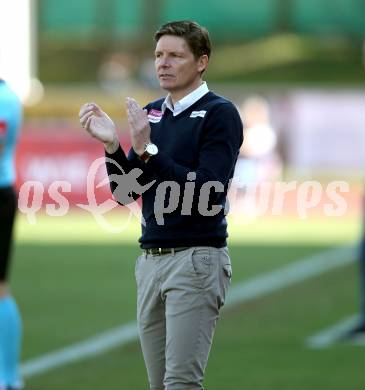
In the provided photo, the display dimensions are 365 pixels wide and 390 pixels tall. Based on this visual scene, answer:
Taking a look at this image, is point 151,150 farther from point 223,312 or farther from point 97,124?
point 223,312

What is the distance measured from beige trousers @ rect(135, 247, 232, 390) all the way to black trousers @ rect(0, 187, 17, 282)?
2202 mm

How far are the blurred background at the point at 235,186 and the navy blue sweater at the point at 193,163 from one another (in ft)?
10.1

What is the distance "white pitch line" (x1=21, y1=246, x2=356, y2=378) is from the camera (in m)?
9.39

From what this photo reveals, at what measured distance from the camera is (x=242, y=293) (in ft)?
43.2

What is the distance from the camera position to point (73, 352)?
9758mm

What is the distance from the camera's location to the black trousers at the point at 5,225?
772 cm

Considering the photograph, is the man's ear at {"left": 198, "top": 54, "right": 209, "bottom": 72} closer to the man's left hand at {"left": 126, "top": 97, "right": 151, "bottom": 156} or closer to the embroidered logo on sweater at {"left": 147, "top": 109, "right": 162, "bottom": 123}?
the embroidered logo on sweater at {"left": 147, "top": 109, "right": 162, "bottom": 123}

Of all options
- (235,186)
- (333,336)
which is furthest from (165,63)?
(235,186)

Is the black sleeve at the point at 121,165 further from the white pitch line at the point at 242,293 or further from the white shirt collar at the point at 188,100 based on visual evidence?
the white pitch line at the point at 242,293

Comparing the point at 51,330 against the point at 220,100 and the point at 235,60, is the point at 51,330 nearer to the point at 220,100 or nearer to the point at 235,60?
the point at 220,100

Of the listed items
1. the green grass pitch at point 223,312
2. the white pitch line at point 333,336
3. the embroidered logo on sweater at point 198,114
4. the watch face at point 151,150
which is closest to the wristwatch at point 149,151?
the watch face at point 151,150

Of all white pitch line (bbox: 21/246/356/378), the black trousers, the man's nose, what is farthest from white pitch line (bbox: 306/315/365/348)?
the man's nose

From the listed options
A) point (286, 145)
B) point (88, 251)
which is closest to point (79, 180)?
point (88, 251)

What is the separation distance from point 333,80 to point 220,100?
3771cm
